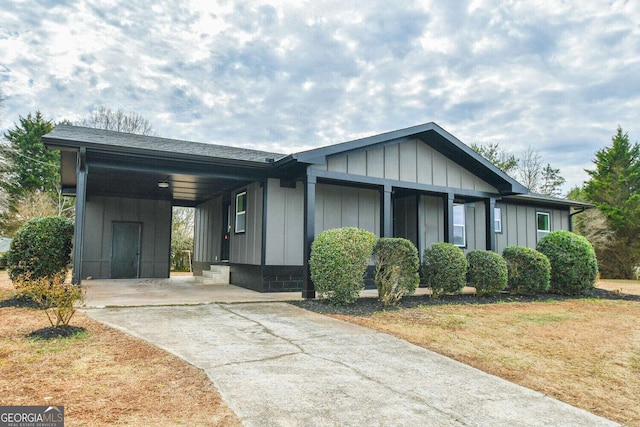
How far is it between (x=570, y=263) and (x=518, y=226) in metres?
4.10

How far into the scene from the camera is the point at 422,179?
9.89 metres

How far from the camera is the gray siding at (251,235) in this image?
361 inches

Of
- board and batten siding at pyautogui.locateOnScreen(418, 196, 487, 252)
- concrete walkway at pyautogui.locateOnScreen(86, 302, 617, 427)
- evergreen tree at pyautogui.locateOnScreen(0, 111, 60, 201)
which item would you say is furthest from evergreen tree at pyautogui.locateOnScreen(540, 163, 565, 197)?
evergreen tree at pyautogui.locateOnScreen(0, 111, 60, 201)

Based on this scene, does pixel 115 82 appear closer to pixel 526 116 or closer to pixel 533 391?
pixel 526 116

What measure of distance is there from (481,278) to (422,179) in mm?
2816

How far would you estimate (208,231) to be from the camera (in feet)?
43.4

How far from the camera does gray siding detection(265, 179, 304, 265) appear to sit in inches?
352

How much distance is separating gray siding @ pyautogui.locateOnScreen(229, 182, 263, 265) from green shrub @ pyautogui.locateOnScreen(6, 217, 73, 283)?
12.6 feet

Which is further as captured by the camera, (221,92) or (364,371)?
(221,92)

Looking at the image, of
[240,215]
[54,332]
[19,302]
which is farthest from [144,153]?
[54,332]

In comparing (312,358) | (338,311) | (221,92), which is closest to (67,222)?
(338,311)

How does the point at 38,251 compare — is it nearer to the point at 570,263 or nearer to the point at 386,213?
the point at 386,213

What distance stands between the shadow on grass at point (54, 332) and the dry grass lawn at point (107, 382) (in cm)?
8

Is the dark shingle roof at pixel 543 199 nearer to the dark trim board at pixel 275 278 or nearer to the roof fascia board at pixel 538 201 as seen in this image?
the roof fascia board at pixel 538 201
